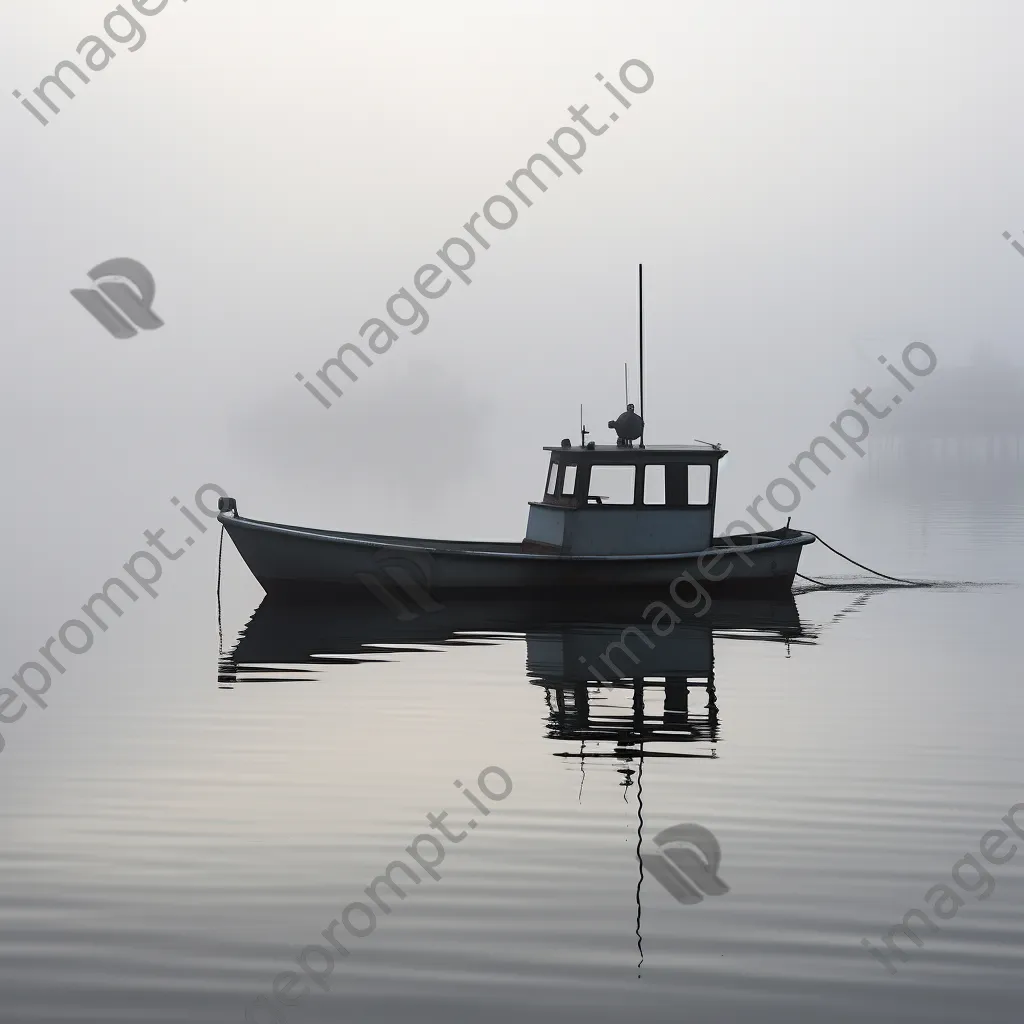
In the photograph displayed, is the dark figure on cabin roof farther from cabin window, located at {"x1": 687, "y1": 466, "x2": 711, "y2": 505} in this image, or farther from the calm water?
the calm water

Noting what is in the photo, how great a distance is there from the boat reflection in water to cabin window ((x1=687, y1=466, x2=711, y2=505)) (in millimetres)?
1741

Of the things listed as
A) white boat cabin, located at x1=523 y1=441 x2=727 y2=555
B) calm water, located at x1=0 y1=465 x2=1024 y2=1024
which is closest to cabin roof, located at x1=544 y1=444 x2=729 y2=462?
white boat cabin, located at x1=523 y1=441 x2=727 y2=555

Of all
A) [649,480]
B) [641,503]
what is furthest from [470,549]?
[649,480]

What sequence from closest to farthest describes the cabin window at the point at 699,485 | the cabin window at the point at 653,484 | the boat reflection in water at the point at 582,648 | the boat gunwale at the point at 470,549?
the boat reflection in water at the point at 582,648 → the boat gunwale at the point at 470,549 → the cabin window at the point at 653,484 → the cabin window at the point at 699,485

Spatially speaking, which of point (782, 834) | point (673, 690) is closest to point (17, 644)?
point (673, 690)

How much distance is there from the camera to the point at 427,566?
77.3ft

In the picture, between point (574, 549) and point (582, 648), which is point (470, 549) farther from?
point (582, 648)

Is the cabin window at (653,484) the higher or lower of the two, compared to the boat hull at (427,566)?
higher

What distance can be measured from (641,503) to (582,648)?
4860 millimetres

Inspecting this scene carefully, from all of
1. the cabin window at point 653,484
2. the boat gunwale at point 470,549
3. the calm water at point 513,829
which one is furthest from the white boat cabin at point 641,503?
the calm water at point 513,829

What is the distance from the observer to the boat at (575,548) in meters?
23.3

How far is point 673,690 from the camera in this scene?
16000mm

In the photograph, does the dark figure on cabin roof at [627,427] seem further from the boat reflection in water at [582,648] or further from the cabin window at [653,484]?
the boat reflection in water at [582,648]

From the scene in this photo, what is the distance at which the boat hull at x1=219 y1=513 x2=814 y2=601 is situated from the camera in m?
23.2
